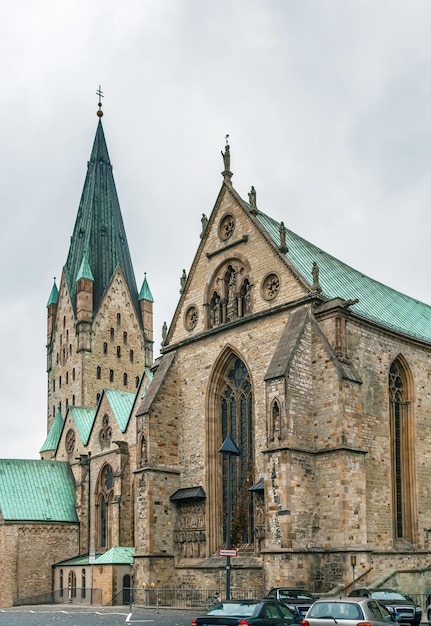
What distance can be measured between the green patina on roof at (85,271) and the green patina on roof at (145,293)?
5.47 m

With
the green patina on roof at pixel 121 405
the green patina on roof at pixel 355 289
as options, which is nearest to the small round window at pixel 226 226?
the green patina on roof at pixel 355 289

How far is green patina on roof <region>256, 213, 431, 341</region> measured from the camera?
1345 inches

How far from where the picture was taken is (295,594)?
2488 centimetres

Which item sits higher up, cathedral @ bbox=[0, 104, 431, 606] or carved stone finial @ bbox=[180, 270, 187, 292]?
carved stone finial @ bbox=[180, 270, 187, 292]

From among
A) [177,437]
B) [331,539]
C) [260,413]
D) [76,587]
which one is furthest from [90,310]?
[331,539]

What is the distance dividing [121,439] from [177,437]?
12.7 meters

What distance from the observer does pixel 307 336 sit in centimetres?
3098

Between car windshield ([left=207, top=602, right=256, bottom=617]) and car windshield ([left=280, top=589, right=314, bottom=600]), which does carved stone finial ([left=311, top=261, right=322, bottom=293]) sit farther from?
car windshield ([left=207, top=602, right=256, bottom=617])

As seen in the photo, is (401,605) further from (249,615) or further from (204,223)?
(204,223)

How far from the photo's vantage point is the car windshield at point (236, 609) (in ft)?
58.2

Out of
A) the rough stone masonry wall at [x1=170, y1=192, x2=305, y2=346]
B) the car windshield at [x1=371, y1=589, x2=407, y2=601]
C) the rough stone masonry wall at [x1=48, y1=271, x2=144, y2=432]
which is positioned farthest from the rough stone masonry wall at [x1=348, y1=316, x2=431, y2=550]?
the rough stone masonry wall at [x1=48, y1=271, x2=144, y2=432]

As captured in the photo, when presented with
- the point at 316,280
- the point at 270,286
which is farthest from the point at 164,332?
the point at 316,280

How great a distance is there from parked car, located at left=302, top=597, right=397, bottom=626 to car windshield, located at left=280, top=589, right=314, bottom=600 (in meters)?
8.32

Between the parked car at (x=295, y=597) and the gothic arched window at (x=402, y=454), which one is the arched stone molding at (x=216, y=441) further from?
the parked car at (x=295, y=597)
